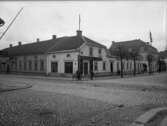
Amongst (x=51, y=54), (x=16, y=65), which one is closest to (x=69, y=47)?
(x=51, y=54)

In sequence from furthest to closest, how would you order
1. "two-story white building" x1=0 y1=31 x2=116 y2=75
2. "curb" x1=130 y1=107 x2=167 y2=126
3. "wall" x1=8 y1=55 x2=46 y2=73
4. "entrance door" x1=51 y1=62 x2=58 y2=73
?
"wall" x1=8 y1=55 x2=46 y2=73 → "entrance door" x1=51 y1=62 x2=58 y2=73 → "two-story white building" x1=0 y1=31 x2=116 y2=75 → "curb" x1=130 y1=107 x2=167 y2=126

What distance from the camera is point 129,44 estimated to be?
5409cm

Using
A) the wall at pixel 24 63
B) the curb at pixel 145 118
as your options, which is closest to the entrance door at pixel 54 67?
the wall at pixel 24 63

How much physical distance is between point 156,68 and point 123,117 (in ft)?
187

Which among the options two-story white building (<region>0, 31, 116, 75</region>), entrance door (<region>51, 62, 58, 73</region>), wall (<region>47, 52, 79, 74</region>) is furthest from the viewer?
entrance door (<region>51, 62, 58, 73</region>)

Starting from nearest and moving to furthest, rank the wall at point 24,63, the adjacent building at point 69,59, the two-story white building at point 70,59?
the two-story white building at point 70,59 < the adjacent building at point 69,59 < the wall at point 24,63

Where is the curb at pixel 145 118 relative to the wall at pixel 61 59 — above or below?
below

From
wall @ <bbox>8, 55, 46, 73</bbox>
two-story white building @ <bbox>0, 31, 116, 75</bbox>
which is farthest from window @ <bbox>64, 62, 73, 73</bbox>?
wall @ <bbox>8, 55, 46, 73</bbox>

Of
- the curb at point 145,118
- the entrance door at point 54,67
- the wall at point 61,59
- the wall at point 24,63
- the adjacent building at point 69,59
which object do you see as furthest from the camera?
the wall at point 24,63

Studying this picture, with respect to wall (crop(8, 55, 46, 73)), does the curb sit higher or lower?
lower

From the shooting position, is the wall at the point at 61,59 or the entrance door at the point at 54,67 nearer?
the wall at the point at 61,59

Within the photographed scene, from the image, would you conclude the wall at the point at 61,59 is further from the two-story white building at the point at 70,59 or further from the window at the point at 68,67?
the window at the point at 68,67

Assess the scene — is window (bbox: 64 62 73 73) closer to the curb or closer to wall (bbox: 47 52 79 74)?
wall (bbox: 47 52 79 74)

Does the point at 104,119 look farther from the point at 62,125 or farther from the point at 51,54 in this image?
the point at 51,54
